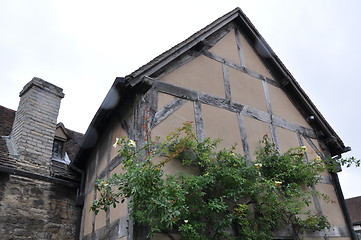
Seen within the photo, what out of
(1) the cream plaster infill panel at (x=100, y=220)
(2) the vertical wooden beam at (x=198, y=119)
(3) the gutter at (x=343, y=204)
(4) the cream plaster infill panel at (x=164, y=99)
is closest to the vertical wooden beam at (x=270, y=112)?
(3) the gutter at (x=343, y=204)

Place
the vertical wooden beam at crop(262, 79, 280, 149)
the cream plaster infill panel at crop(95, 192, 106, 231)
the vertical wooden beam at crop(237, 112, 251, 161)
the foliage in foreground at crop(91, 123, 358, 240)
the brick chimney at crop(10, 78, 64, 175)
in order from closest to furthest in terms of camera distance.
Result: the foliage in foreground at crop(91, 123, 358, 240) < the cream plaster infill panel at crop(95, 192, 106, 231) < the vertical wooden beam at crop(237, 112, 251, 161) < the brick chimney at crop(10, 78, 64, 175) < the vertical wooden beam at crop(262, 79, 280, 149)

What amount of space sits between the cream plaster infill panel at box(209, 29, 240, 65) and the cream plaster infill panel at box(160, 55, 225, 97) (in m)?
0.38

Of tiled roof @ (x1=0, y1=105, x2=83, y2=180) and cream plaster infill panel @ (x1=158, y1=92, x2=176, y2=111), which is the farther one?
tiled roof @ (x1=0, y1=105, x2=83, y2=180)

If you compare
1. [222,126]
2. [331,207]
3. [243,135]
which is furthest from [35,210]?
[331,207]

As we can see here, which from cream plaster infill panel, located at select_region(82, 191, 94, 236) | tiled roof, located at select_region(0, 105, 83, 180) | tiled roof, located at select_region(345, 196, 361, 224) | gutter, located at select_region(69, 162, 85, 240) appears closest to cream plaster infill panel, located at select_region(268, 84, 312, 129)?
cream plaster infill panel, located at select_region(82, 191, 94, 236)

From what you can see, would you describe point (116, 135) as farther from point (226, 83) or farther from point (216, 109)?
point (226, 83)

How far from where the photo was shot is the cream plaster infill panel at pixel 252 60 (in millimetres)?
7652

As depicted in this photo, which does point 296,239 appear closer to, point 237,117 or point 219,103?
point 237,117

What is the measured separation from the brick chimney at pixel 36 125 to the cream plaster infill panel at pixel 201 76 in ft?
11.4

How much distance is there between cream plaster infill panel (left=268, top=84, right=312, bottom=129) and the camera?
7.53m

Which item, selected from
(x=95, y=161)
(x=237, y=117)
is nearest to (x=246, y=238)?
(x=237, y=117)

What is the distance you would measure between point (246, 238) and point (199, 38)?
3986 mm

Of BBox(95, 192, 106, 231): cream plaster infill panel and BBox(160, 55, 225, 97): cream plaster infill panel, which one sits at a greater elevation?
BBox(160, 55, 225, 97): cream plaster infill panel

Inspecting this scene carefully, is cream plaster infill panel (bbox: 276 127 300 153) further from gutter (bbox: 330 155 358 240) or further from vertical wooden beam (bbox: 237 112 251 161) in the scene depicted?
gutter (bbox: 330 155 358 240)
